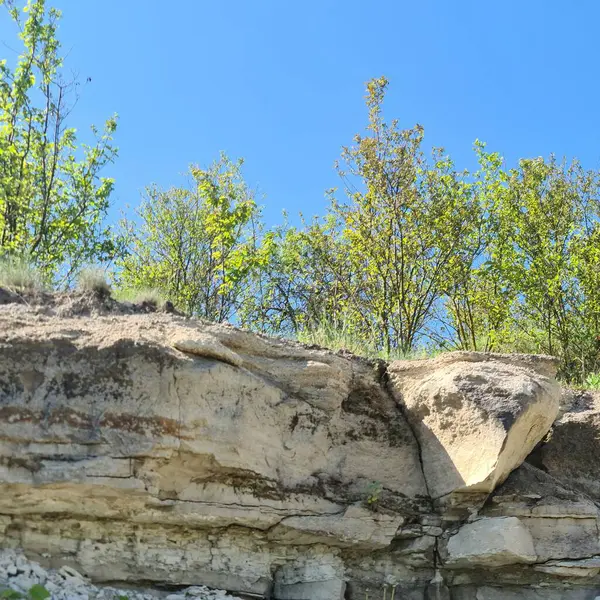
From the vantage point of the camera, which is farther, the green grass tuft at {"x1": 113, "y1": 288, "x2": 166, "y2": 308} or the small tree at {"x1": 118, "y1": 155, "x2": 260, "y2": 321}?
the small tree at {"x1": 118, "y1": 155, "x2": 260, "y2": 321}

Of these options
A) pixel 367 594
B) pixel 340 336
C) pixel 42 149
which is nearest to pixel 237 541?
pixel 367 594

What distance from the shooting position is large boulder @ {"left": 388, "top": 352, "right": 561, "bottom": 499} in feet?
23.2

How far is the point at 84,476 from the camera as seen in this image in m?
6.15

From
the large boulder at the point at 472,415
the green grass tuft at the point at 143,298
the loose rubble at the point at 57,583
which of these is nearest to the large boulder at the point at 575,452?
the large boulder at the point at 472,415

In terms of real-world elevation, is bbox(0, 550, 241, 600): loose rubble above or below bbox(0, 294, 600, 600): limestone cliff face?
below

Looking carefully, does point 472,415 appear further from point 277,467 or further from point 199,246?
point 199,246

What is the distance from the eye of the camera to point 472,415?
7.19 metres

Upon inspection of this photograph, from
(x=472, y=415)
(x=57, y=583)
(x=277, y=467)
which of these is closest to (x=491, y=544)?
(x=472, y=415)

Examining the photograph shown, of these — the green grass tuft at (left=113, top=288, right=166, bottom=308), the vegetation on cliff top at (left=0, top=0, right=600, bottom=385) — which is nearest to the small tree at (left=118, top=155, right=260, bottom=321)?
the vegetation on cliff top at (left=0, top=0, right=600, bottom=385)

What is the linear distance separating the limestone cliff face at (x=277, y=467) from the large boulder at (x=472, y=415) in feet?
0.06

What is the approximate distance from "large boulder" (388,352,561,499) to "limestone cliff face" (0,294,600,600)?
0.02 metres

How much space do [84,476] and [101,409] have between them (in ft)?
1.80

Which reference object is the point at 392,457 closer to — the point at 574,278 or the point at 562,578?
the point at 562,578

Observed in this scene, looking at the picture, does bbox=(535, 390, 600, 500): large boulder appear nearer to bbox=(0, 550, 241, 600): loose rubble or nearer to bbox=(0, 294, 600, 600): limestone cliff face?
bbox=(0, 294, 600, 600): limestone cliff face
